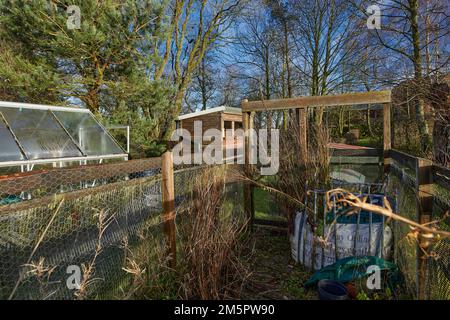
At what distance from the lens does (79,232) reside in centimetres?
262

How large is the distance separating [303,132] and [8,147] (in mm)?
4477

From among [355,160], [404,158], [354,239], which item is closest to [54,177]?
[354,239]

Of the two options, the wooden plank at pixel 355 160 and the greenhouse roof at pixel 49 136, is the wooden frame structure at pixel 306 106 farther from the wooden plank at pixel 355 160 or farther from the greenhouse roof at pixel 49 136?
the greenhouse roof at pixel 49 136

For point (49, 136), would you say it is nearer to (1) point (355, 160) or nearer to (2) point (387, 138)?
(1) point (355, 160)

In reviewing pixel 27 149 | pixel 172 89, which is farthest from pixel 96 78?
pixel 27 149

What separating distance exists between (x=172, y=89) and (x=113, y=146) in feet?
9.32

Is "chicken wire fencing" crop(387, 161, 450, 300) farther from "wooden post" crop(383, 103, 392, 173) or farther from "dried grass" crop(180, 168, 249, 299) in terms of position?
"dried grass" crop(180, 168, 249, 299)

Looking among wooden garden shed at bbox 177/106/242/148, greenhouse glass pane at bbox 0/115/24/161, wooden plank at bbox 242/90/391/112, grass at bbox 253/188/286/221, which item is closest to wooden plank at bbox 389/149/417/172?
wooden plank at bbox 242/90/391/112

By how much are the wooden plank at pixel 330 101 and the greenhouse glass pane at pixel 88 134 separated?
325 cm

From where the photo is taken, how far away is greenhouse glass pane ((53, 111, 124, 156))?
564 centimetres

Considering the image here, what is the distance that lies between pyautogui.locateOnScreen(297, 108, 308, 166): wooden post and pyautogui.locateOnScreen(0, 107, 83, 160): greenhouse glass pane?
4.02 m

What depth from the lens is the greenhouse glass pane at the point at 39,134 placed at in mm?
Result: 4594
